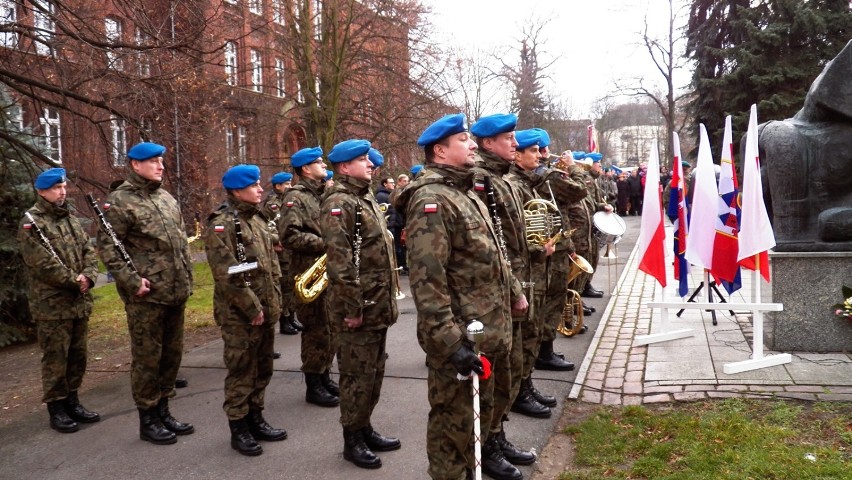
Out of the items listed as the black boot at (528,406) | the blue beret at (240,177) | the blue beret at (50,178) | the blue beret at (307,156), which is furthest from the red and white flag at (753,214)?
the blue beret at (50,178)

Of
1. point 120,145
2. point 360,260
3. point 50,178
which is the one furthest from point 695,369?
point 120,145

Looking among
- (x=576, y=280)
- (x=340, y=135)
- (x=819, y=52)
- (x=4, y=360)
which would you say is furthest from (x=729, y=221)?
(x=819, y=52)

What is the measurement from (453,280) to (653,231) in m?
4.42

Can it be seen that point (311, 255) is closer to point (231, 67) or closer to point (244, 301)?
point (244, 301)

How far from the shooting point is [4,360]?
890 centimetres

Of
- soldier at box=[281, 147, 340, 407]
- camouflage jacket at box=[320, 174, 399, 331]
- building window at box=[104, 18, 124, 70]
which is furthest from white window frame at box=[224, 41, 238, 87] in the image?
camouflage jacket at box=[320, 174, 399, 331]

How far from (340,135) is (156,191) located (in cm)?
1435

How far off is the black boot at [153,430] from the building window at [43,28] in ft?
16.0

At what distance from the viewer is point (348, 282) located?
Answer: 4559 millimetres

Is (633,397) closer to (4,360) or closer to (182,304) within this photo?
(182,304)

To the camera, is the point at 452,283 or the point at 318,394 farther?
the point at 318,394

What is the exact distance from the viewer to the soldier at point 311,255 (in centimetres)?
614

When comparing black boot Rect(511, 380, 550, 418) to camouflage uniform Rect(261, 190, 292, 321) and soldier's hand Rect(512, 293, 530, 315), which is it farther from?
camouflage uniform Rect(261, 190, 292, 321)

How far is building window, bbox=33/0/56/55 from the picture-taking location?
24.9ft
